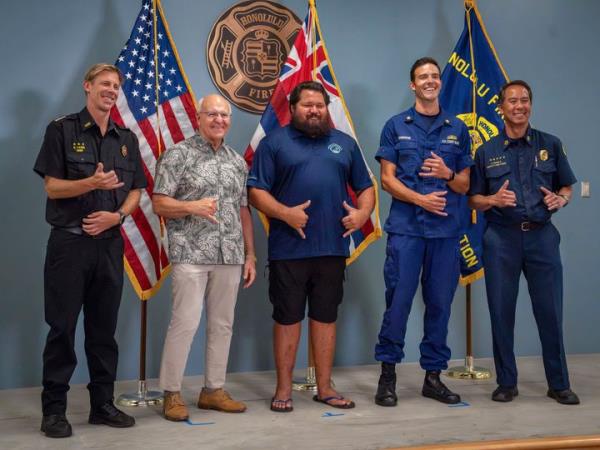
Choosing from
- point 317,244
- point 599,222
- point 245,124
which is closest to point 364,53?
point 245,124

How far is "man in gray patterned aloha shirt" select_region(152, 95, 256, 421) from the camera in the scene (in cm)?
322

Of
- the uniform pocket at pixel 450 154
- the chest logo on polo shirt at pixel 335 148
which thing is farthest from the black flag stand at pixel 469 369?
the chest logo on polo shirt at pixel 335 148

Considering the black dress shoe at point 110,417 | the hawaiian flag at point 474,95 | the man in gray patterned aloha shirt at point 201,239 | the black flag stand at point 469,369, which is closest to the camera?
the black dress shoe at point 110,417

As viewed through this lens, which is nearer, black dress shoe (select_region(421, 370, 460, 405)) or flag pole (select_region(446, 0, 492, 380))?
black dress shoe (select_region(421, 370, 460, 405))

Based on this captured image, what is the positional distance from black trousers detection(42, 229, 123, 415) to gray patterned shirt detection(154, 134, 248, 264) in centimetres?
30

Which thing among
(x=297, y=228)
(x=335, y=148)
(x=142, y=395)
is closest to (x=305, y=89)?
(x=335, y=148)

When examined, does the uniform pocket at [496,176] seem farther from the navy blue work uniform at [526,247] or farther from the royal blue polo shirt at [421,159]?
the royal blue polo shirt at [421,159]

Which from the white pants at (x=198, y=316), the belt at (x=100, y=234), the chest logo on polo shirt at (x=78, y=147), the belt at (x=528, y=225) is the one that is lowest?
the white pants at (x=198, y=316)

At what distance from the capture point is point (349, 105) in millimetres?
4500

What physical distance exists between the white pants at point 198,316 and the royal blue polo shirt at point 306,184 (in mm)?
289

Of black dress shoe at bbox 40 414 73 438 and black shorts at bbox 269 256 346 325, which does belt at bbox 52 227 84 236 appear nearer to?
black dress shoe at bbox 40 414 73 438

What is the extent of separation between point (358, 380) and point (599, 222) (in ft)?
6.88

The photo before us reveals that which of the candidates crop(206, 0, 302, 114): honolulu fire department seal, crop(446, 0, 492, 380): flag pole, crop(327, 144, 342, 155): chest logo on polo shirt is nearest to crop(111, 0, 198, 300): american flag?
crop(206, 0, 302, 114): honolulu fire department seal

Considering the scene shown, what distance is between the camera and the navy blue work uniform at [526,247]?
11.5ft
